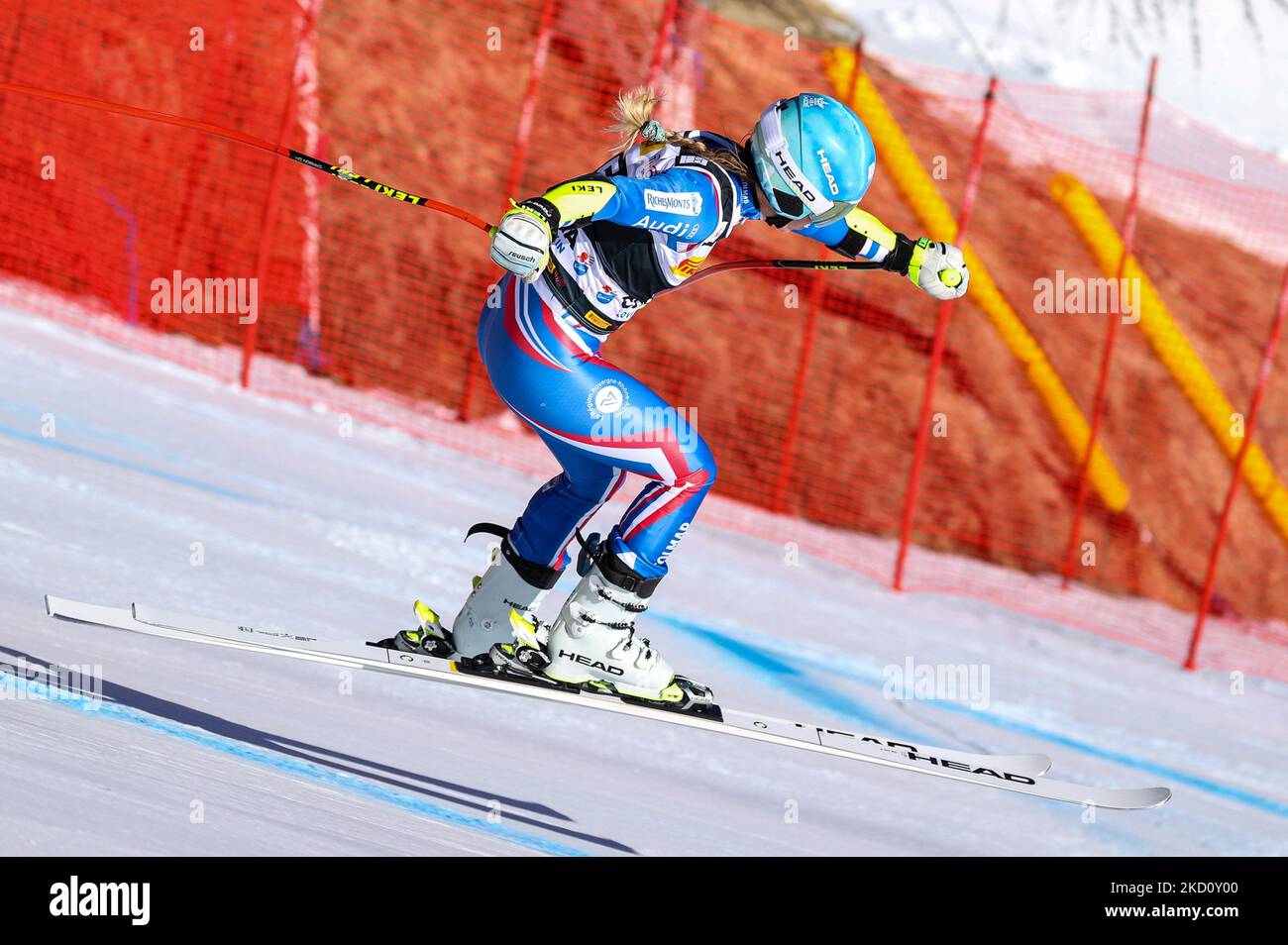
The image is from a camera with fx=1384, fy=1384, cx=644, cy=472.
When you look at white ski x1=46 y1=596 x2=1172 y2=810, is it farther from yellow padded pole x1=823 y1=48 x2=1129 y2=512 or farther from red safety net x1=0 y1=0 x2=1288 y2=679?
yellow padded pole x1=823 y1=48 x2=1129 y2=512

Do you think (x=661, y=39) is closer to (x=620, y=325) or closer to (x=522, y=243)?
(x=620, y=325)

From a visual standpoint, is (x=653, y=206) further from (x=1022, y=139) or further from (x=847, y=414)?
(x=1022, y=139)

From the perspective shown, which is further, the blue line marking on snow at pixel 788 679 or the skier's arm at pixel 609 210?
the blue line marking on snow at pixel 788 679

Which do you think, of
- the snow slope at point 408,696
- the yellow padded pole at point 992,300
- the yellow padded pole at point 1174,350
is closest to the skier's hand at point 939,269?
the snow slope at point 408,696

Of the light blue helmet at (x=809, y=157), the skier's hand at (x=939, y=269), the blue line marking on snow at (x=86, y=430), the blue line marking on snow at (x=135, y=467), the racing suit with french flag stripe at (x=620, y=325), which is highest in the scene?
the light blue helmet at (x=809, y=157)

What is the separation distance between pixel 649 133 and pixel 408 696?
2238 millimetres

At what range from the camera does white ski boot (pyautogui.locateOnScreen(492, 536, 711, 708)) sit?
167 inches

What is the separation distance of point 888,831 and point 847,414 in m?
6.73

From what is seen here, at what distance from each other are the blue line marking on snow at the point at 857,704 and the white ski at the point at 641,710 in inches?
63.7

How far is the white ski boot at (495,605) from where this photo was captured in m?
4.50

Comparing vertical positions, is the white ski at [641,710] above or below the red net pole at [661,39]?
below

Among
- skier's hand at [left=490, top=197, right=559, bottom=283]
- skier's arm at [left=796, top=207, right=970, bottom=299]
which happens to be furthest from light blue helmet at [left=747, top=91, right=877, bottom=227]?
skier's hand at [left=490, top=197, right=559, bottom=283]

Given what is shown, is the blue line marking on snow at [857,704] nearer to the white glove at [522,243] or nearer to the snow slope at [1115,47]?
the white glove at [522,243]

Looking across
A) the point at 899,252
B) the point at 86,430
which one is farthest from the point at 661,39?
the point at 899,252
